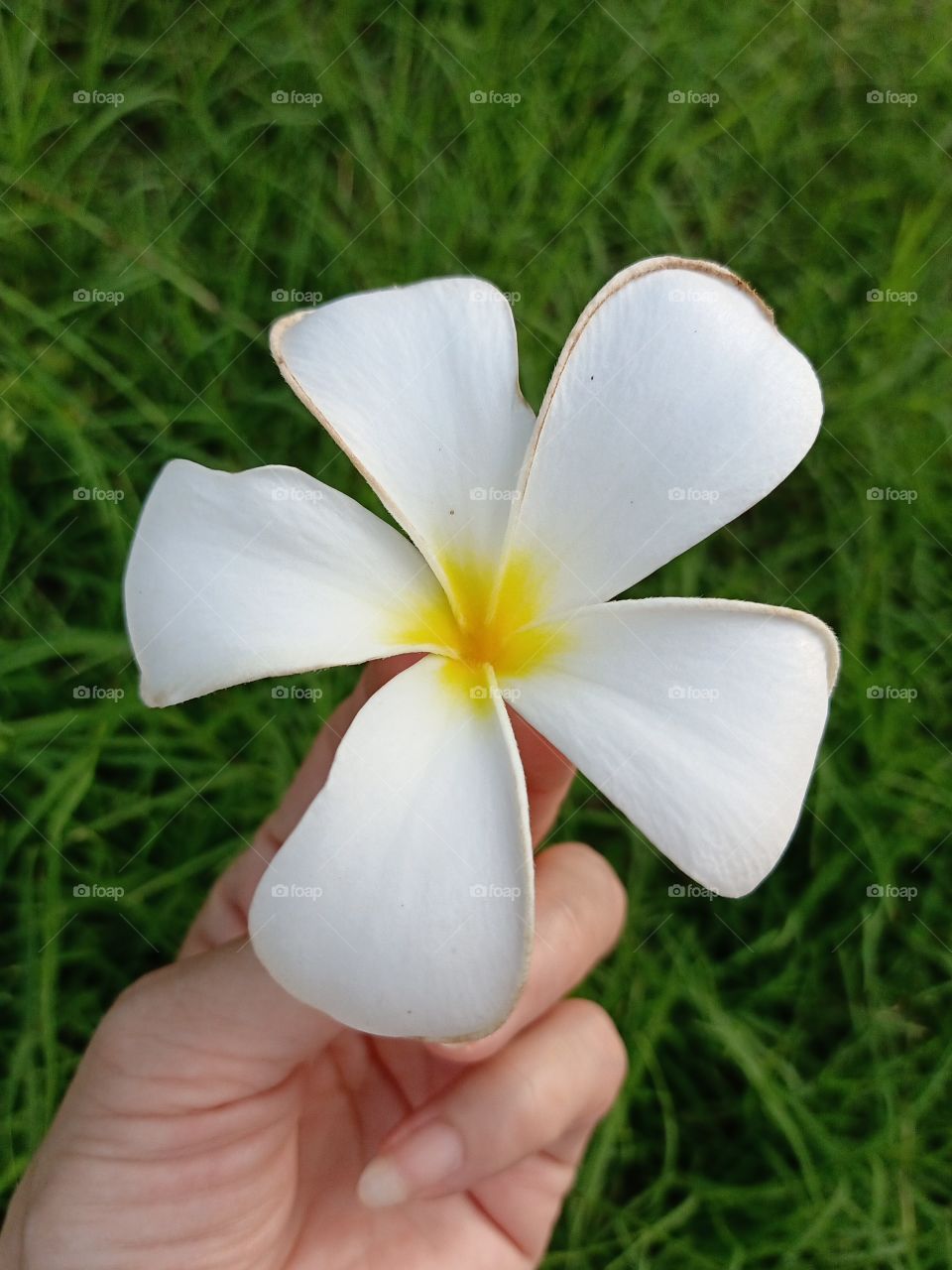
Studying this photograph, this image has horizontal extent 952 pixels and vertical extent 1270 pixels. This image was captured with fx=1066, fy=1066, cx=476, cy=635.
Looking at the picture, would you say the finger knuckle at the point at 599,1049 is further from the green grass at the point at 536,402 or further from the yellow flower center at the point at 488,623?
the yellow flower center at the point at 488,623

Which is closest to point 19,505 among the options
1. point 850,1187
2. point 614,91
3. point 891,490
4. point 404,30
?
point 404,30

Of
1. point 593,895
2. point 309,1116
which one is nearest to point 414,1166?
point 309,1116

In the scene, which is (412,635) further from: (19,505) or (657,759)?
(19,505)

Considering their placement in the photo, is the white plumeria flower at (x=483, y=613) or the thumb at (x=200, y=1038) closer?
the white plumeria flower at (x=483, y=613)

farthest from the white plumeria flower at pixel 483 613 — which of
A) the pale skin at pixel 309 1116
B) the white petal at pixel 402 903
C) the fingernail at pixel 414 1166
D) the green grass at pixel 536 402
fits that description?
the green grass at pixel 536 402

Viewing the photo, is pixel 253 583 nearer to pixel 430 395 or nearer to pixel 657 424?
pixel 430 395

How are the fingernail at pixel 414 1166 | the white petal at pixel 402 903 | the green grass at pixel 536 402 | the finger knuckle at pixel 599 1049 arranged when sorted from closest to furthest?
the white petal at pixel 402 903, the fingernail at pixel 414 1166, the finger knuckle at pixel 599 1049, the green grass at pixel 536 402
